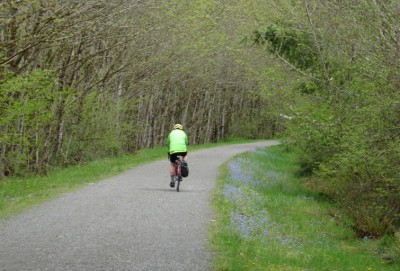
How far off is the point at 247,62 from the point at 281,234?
29.0 m

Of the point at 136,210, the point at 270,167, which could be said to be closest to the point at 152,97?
the point at 270,167

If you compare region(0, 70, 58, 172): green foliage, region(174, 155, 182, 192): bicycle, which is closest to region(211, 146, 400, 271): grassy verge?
region(174, 155, 182, 192): bicycle

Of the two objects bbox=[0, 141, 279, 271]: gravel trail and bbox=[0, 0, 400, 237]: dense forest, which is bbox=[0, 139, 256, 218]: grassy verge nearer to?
bbox=[0, 141, 279, 271]: gravel trail

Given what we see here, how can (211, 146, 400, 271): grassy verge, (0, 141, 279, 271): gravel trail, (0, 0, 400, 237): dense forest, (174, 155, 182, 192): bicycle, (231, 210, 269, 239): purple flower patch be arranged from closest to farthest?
(0, 141, 279, 271): gravel trail < (211, 146, 400, 271): grassy verge < (231, 210, 269, 239): purple flower patch < (0, 0, 400, 237): dense forest < (174, 155, 182, 192): bicycle

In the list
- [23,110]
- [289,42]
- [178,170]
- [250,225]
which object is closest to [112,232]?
[250,225]

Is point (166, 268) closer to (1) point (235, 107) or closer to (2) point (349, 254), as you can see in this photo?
(2) point (349, 254)

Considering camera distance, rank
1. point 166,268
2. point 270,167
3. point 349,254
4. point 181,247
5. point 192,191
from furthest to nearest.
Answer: point 270,167 → point 192,191 → point 349,254 → point 181,247 → point 166,268

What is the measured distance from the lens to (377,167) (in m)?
13.4

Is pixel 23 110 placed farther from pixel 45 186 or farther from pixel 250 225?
pixel 250 225

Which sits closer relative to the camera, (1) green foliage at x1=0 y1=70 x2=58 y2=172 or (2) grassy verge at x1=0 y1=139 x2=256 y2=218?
(2) grassy verge at x1=0 y1=139 x2=256 y2=218

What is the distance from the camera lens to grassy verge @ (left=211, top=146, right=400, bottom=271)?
30.7 ft

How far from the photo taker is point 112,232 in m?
10.6

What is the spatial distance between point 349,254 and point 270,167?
1872 centimetres

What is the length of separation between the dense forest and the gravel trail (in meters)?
4.29
